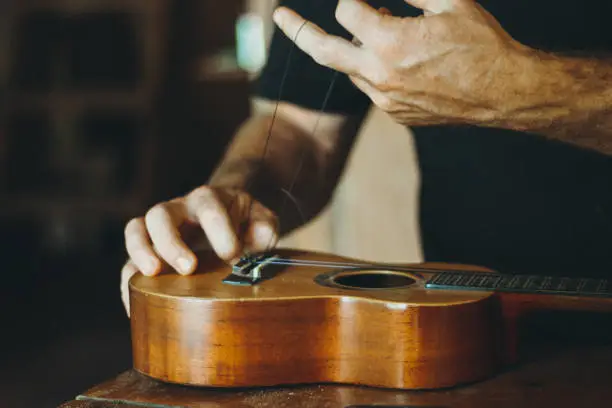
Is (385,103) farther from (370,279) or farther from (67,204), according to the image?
(67,204)

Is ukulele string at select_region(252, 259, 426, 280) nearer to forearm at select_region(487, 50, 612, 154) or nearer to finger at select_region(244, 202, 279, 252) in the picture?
finger at select_region(244, 202, 279, 252)

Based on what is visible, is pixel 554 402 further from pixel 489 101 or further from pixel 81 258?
pixel 81 258

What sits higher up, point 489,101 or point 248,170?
point 489,101

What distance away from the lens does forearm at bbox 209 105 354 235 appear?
1256 millimetres

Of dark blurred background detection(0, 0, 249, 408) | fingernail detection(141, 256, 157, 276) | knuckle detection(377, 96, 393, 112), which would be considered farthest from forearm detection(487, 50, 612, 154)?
dark blurred background detection(0, 0, 249, 408)

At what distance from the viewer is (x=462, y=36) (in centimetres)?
79

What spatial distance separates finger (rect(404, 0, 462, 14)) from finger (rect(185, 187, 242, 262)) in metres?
0.36

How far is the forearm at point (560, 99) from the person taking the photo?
32.2 inches

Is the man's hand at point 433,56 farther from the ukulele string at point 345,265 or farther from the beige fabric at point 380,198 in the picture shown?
the beige fabric at point 380,198

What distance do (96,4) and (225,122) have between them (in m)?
0.93

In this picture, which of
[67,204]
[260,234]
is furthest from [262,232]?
[67,204]

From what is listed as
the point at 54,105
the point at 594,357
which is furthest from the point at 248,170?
the point at 54,105

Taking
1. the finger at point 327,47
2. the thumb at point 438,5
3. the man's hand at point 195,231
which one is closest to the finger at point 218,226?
the man's hand at point 195,231

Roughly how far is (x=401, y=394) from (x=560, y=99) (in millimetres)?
368
